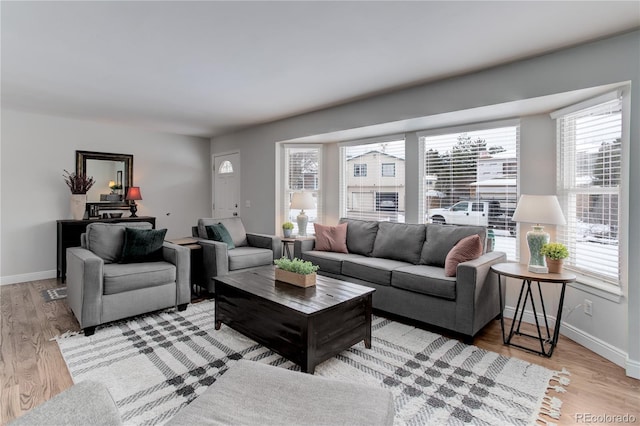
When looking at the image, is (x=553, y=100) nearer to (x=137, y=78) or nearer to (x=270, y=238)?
(x=270, y=238)

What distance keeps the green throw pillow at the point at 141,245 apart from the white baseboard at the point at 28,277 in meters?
2.52

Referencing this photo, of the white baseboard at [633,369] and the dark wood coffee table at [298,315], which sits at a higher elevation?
the dark wood coffee table at [298,315]

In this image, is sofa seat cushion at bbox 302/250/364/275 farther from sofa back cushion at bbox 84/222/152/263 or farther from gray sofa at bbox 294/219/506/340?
sofa back cushion at bbox 84/222/152/263

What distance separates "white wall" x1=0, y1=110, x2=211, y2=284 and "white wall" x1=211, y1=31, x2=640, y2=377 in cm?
296

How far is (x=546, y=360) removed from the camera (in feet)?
8.24

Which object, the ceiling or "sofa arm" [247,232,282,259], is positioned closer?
the ceiling

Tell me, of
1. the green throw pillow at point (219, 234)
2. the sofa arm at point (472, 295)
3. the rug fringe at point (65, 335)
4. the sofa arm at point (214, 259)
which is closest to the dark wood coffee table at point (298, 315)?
the sofa arm at point (472, 295)

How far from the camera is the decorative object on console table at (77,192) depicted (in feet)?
15.9

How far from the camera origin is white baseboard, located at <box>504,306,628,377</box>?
7.60 feet

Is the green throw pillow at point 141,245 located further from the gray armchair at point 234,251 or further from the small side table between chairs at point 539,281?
the small side table between chairs at point 539,281

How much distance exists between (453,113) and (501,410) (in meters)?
2.59

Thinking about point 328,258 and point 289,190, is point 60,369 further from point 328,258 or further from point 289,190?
point 289,190

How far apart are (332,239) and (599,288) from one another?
2.66 meters

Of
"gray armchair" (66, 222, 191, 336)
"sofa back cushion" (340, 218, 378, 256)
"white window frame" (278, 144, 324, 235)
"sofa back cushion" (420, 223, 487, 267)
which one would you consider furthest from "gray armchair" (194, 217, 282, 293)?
"sofa back cushion" (420, 223, 487, 267)
